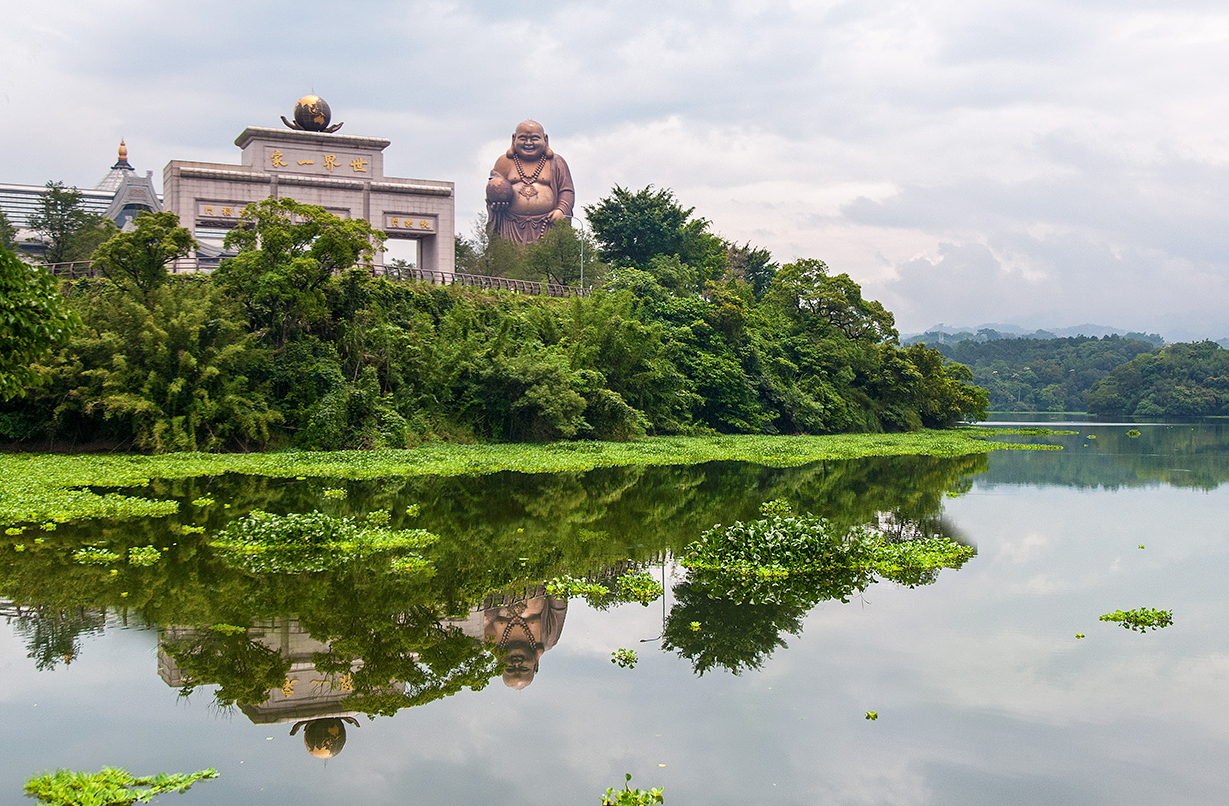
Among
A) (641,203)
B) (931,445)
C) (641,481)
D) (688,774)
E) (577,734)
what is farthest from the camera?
(641,203)

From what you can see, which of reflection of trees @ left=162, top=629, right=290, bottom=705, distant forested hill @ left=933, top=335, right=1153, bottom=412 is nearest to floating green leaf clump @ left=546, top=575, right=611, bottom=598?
reflection of trees @ left=162, top=629, right=290, bottom=705

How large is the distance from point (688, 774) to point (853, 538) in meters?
8.61

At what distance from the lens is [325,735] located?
688cm

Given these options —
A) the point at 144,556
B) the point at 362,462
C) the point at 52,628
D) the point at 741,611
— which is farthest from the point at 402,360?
the point at 741,611

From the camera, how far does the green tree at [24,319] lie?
9.98 meters

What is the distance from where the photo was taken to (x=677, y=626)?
32.2 ft

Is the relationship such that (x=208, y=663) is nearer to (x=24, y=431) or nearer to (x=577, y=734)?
(x=577, y=734)

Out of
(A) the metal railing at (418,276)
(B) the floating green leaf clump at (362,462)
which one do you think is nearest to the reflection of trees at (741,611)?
(B) the floating green leaf clump at (362,462)

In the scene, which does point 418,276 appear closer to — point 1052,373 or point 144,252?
point 144,252

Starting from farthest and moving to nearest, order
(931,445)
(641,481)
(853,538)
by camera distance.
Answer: (931,445), (641,481), (853,538)

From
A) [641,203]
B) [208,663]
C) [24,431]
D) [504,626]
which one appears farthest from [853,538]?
[641,203]

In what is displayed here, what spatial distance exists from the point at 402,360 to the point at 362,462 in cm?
658

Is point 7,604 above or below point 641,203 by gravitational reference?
below

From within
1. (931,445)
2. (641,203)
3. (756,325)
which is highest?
(641,203)
